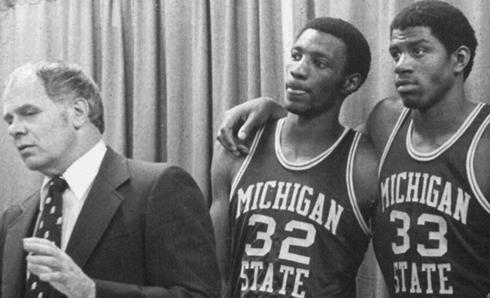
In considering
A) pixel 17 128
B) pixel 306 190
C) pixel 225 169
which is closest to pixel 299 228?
pixel 306 190

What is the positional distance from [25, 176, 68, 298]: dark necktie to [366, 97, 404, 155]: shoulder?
97 centimetres

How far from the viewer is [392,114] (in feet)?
7.58

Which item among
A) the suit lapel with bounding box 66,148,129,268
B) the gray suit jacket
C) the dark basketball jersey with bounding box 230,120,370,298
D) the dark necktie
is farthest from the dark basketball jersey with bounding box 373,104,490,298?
the dark necktie

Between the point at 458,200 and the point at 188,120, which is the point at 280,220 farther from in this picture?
the point at 188,120

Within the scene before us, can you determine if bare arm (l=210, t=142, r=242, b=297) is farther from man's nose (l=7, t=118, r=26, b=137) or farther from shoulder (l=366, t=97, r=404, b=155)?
man's nose (l=7, t=118, r=26, b=137)

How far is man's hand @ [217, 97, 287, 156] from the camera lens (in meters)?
2.39

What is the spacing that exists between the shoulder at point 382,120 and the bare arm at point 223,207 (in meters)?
0.43

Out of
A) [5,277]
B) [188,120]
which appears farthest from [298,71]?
[5,277]

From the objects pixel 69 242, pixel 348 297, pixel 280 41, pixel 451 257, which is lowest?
pixel 348 297

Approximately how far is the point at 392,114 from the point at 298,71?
315 millimetres

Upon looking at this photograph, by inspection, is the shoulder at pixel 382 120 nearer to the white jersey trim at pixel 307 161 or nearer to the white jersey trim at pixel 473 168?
the white jersey trim at pixel 307 161

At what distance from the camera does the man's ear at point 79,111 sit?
1835 mm

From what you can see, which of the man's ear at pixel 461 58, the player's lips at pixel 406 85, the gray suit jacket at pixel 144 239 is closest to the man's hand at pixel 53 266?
the gray suit jacket at pixel 144 239

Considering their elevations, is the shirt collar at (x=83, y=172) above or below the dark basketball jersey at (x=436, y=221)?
above
